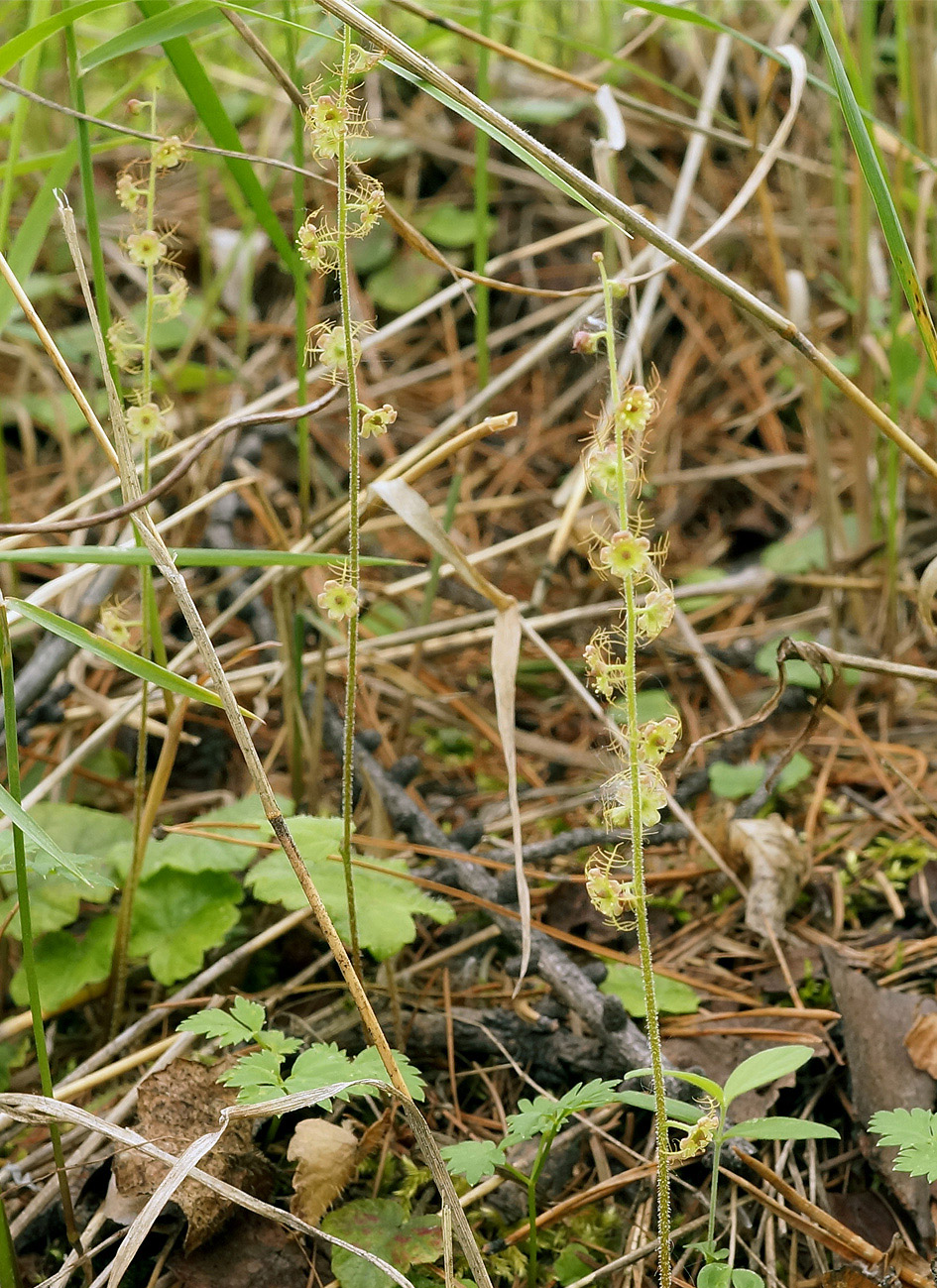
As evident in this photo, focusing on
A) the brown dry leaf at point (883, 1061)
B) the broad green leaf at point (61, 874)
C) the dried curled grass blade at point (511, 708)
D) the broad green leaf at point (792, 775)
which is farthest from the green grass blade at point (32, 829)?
Result: the broad green leaf at point (792, 775)

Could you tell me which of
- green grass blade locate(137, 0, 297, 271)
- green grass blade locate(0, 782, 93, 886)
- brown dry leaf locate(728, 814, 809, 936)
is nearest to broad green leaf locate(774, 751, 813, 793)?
brown dry leaf locate(728, 814, 809, 936)

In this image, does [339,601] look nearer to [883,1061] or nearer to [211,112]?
[211,112]

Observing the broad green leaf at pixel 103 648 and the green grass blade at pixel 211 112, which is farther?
the green grass blade at pixel 211 112

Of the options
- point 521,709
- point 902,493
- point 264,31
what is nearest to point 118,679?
point 521,709

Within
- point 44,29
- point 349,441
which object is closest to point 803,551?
point 349,441

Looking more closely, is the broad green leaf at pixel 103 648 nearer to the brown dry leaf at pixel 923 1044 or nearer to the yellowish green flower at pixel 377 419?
the yellowish green flower at pixel 377 419

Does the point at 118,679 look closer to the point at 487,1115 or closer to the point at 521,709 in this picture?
the point at 521,709
